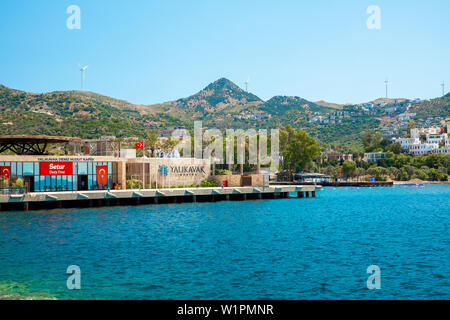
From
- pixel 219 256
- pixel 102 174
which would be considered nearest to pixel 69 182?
pixel 102 174

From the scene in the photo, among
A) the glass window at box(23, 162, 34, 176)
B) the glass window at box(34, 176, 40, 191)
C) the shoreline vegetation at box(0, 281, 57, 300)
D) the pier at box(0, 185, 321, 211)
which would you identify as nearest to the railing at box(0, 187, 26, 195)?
the pier at box(0, 185, 321, 211)

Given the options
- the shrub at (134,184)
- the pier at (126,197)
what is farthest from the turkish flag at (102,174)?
the pier at (126,197)

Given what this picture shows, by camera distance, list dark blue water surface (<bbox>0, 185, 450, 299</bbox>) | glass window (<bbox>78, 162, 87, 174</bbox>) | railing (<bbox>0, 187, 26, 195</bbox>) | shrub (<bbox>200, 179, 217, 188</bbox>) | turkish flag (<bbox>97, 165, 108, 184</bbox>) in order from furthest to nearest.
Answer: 1. shrub (<bbox>200, 179, 217, 188</bbox>)
2. turkish flag (<bbox>97, 165, 108, 184</bbox>)
3. glass window (<bbox>78, 162, 87, 174</bbox>)
4. railing (<bbox>0, 187, 26, 195</bbox>)
5. dark blue water surface (<bbox>0, 185, 450, 299</bbox>)

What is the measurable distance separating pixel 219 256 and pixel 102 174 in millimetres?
49363

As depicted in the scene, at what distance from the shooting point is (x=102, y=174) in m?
77.8

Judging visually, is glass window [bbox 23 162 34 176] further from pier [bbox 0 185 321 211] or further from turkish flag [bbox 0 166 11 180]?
pier [bbox 0 185 321 211]

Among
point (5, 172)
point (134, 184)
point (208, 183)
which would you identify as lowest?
point (208, 183)

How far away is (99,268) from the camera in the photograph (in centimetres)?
2820

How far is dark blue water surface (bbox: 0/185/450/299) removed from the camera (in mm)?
23609

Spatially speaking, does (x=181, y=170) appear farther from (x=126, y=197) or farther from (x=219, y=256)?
(x=219, y=256)

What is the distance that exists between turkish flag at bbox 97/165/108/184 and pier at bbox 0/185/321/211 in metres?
6.92

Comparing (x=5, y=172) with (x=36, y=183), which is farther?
(x=36, y=183)
